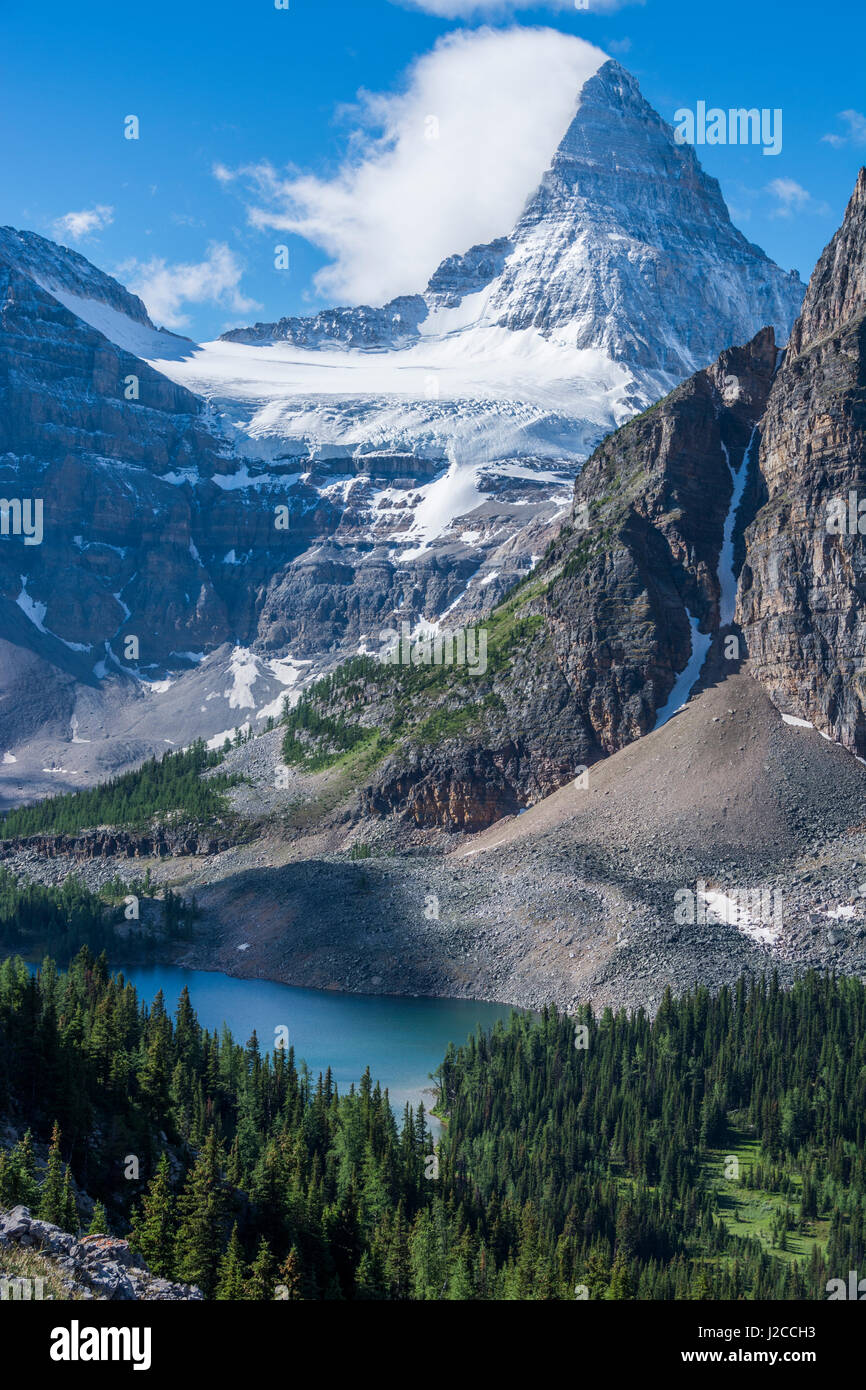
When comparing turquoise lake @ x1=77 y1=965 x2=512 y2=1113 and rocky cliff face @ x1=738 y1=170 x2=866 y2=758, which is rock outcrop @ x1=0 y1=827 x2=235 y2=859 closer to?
turquoise lake @ x1=77 y1=965 x2=512 y2=1113

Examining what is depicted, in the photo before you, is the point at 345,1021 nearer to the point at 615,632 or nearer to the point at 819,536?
the point at 615,632

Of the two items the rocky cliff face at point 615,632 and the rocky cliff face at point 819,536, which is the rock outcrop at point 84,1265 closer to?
the rocky cliff face at point 819,536

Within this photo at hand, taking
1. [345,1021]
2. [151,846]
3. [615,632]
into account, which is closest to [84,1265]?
[345,1021]

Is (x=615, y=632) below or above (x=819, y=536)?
below

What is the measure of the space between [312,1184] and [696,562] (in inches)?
5058

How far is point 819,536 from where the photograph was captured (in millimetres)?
162500

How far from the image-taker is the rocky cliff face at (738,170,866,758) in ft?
514

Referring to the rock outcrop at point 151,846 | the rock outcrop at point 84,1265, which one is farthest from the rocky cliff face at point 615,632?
the rock outcrop at point 84,1265

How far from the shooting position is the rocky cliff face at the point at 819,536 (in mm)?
156750

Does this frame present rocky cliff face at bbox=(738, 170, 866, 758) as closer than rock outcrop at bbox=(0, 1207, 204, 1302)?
No

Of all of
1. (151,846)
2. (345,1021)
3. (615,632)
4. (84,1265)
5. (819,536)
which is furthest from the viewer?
(151,846)

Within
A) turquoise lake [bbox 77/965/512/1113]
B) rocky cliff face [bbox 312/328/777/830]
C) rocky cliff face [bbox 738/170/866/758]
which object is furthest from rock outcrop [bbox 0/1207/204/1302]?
rocky cliff face [bbox 312/328/777/830]

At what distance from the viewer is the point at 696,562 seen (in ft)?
582

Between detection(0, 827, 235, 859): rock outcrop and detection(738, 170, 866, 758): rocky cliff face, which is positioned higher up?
detection(738, 170, 866, 758): rocky cliff face
